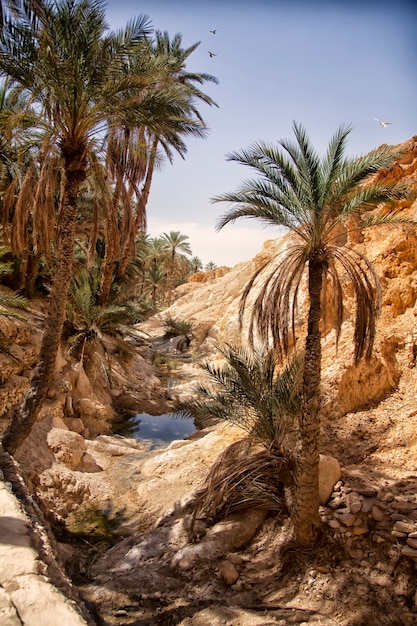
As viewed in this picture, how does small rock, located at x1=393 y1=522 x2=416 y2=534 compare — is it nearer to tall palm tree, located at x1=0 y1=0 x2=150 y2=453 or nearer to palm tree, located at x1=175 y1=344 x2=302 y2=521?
palm tree, located at x1=175 y1=344 x2=302 y2=521

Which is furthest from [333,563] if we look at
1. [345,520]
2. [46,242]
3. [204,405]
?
[46,242]

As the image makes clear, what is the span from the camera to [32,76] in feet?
25.1

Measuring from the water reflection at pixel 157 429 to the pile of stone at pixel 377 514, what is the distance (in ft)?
26.1

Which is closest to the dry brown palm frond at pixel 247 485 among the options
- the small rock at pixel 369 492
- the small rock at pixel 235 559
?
the small rock at pixel 235 559

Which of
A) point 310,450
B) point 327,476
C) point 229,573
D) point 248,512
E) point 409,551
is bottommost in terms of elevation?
point 229,573

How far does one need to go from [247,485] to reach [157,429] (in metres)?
8.79

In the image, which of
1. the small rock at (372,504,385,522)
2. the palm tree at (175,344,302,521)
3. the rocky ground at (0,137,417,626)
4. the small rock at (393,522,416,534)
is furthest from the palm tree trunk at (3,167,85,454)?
the small rock at (393,522,416,534)

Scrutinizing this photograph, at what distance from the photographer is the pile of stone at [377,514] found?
5.92 metres

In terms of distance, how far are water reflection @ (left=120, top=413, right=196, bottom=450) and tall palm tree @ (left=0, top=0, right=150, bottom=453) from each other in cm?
695

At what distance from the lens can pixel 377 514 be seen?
6398 mm

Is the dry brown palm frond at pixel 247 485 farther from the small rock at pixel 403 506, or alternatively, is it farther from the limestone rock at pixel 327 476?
the small rock at pixel 403 506

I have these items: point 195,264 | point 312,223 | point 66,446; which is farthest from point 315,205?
point 195,264

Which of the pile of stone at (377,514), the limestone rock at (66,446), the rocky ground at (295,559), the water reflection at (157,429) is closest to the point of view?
the rocky ground at (295,559)

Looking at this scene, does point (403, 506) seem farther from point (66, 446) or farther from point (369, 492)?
point (66, 446)
